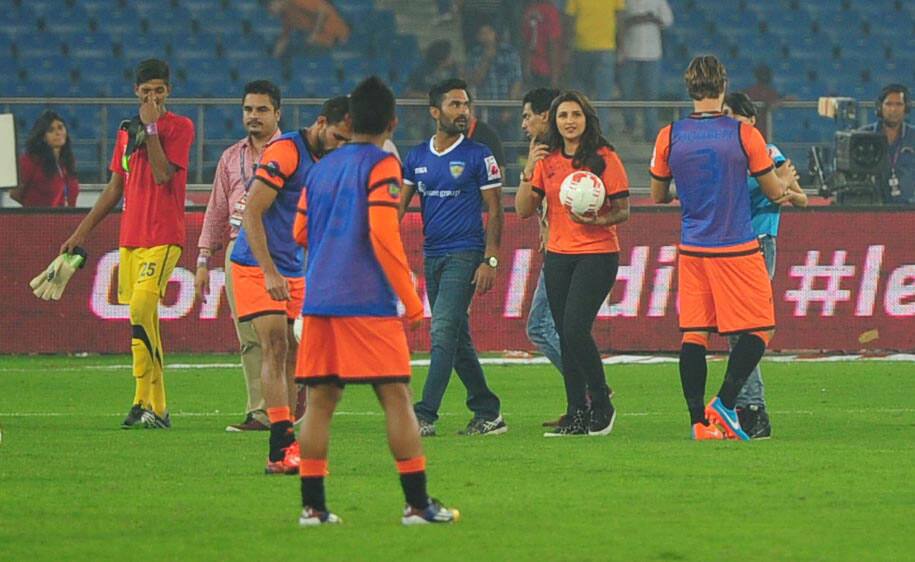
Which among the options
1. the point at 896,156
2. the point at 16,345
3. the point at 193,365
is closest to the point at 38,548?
the point at 193,365

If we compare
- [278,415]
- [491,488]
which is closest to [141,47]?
[278,415]

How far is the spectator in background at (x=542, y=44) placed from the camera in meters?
23.3

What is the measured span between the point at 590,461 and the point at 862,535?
271cm

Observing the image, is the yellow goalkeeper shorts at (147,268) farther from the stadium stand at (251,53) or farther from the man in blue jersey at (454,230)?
the stadium stand at (251,53)

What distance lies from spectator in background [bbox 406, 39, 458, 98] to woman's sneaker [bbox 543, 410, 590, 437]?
39.7ft

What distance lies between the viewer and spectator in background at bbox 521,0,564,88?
23.3 m

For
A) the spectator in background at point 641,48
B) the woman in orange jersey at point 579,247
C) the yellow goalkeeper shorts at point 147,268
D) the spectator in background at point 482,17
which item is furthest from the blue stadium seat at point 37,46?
the woman in orange jersey at point 579,247

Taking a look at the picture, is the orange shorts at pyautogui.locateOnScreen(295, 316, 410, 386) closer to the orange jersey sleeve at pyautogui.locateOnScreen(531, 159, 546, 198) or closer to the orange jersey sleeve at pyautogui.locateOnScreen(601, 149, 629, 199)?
the orange jersey sleeve at pyautogui.locateOnScreen(601, 149, 629, 199)

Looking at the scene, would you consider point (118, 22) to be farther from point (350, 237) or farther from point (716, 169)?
point (350, 237)

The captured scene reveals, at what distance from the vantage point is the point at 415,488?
7.52 m

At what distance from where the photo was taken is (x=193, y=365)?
17.1 m

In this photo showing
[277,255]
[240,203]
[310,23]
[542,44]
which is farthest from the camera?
[310,23]

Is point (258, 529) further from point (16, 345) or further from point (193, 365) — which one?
point (16, 345)

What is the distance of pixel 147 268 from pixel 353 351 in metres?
4.89
